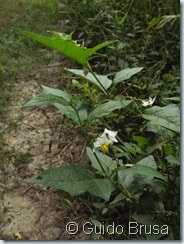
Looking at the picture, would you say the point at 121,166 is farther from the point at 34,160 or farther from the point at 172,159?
the point at 34,160

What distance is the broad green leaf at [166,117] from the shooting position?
0.72 m

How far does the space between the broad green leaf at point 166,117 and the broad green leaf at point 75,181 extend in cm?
13

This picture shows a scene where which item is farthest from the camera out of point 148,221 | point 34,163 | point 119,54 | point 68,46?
point 119,54

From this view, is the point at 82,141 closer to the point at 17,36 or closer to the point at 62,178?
the point at 62,178

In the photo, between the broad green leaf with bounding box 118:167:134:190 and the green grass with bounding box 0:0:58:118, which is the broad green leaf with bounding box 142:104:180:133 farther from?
the green grass with bounding box 0:0:58:118

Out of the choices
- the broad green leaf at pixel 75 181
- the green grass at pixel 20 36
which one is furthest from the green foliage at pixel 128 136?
the green grass at pixel 20 36

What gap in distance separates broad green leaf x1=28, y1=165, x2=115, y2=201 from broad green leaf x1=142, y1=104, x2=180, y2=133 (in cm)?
13

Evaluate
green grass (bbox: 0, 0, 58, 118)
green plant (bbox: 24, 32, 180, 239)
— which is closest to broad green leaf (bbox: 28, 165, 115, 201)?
green plant (bbox: 24, 32, 180, 239)

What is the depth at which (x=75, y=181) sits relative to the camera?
0.73 metres

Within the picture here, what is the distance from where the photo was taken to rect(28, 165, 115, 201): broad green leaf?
2.34 ft

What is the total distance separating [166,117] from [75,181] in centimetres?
18

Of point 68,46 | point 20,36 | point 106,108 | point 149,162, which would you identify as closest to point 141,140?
point 149,162

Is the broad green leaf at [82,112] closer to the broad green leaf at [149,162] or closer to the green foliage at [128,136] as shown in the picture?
the green foliage at [128,136]

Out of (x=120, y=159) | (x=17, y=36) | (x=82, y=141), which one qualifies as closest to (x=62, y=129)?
(x=82, y=141)
